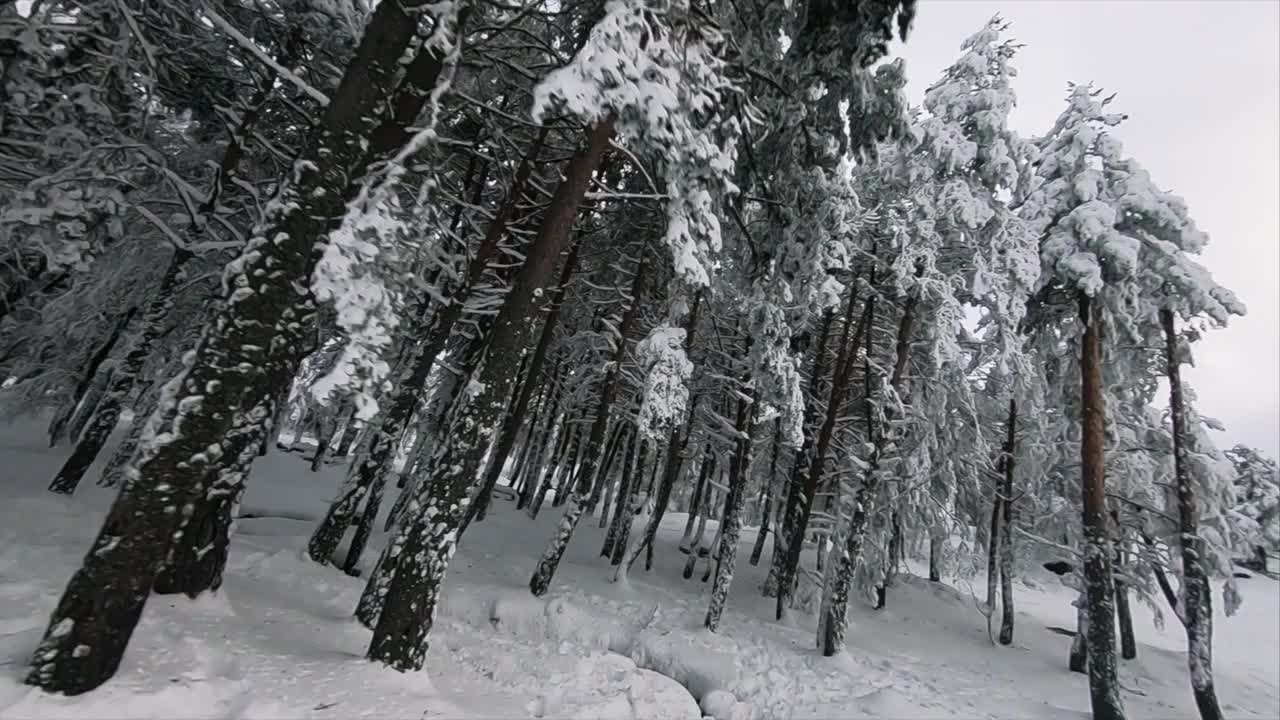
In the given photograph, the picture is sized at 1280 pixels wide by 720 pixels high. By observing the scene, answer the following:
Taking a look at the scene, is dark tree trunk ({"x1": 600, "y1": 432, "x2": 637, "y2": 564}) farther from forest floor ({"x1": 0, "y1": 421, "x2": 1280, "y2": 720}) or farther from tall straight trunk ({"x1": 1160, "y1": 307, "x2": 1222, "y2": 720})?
Answer: tall straight trunk ({"x1": 1160, "y1": 307, "x2": 1222, "y2": 720})

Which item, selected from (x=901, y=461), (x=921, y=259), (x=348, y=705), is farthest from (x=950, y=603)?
(x=348, y=705)

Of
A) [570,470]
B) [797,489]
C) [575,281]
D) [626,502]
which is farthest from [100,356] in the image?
[797,489]

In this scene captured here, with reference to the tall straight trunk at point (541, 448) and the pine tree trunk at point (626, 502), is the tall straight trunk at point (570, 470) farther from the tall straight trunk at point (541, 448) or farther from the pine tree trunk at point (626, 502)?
the pine tree trunk at point (626, 502)

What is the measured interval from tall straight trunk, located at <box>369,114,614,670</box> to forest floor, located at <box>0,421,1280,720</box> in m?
0.38

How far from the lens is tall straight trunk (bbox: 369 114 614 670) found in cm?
536

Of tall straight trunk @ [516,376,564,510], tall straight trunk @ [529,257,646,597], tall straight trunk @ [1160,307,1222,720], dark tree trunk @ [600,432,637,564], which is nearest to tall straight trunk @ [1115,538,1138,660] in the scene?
tall straight trunk @ [1160,307,1222,720]

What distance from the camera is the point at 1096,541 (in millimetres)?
11328

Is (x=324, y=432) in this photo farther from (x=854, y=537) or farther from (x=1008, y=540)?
(x=1008, y=540)

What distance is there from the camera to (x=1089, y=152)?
12844mm

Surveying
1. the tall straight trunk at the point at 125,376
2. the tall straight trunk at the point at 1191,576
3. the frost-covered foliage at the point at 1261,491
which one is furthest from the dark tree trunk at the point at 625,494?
the frost-covered foliage at the point at 1261,491

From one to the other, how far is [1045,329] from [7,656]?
18262 millimetres

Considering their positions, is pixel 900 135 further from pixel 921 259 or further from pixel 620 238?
pixel 620 238

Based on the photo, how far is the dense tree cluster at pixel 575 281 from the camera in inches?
172

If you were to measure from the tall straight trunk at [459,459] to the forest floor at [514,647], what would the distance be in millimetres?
380
